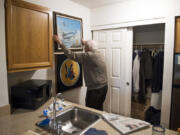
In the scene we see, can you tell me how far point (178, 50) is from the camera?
2055 millimetres

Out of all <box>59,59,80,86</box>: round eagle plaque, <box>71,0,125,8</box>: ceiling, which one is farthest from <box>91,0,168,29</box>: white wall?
<box>59,59,80,86</box>: round eagle plaque

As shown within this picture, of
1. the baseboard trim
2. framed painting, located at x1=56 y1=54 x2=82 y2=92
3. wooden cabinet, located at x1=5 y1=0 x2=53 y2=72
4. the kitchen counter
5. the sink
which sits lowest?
the sink

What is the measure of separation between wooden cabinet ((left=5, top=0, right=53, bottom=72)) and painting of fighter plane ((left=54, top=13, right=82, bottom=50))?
2.11 feet

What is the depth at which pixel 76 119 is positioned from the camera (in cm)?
160

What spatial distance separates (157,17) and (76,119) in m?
1.97

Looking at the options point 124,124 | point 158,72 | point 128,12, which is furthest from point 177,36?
point 124,124

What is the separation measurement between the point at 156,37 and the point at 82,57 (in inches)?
75.2

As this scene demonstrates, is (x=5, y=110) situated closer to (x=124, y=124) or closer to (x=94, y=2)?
(x=124, y=124)

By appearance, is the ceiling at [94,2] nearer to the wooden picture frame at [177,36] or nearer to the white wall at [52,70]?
the white wall at [52,70]

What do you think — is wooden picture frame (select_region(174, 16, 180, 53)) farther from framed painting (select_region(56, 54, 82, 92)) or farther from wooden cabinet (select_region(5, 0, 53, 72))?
wooden cabinet (select_region(5, 0, 53, 72))

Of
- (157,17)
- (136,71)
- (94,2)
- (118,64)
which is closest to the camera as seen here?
(157,17)

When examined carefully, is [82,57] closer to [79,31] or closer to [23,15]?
[79,31]

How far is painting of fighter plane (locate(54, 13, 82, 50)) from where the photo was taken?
2.24 metres

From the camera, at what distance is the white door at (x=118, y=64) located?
2627mm
